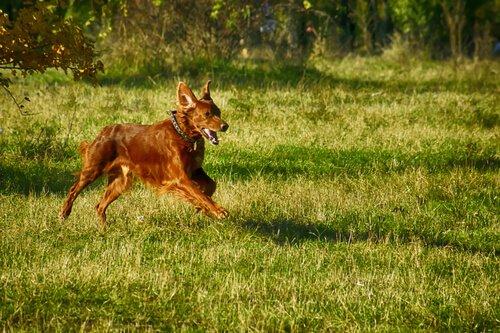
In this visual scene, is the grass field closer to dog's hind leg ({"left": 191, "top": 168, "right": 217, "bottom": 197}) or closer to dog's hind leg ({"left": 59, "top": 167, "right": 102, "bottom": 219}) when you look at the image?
dog's hind leg ({"left": 59, "top": 167, "right": 102, "bottom": 219})

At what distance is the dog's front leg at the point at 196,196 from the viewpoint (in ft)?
23.5

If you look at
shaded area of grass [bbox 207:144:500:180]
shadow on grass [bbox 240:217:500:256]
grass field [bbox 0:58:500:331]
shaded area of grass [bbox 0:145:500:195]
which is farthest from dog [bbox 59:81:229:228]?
shaded area of grass [bbox 207:144:500:180]

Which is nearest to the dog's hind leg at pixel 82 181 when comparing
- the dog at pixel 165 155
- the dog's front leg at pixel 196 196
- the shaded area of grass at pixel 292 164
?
the dog at pixel 165 155

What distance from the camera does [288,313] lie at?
5.54 m

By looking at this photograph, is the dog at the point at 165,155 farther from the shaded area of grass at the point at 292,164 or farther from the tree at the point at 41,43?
the shaded area of grass at the point at 292,164

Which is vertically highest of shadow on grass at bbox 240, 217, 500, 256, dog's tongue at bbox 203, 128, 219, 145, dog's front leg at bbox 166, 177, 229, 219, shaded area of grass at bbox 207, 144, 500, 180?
dog's tongue at bbox 203, 128, 219, 145

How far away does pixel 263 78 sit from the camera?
62.3ft

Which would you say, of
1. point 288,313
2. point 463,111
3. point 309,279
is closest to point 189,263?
point 309,279

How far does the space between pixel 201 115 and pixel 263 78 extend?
11622mm

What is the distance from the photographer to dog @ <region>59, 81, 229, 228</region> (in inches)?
293

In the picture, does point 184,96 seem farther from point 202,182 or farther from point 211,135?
point 202,182

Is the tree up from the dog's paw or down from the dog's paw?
up

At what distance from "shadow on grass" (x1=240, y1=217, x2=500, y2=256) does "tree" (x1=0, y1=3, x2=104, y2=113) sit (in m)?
2.33

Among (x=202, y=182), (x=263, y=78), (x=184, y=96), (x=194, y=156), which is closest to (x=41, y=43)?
(x=184, y=96)
